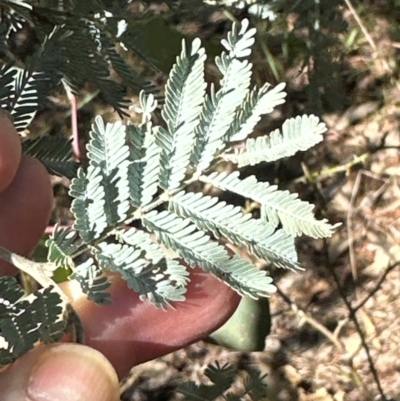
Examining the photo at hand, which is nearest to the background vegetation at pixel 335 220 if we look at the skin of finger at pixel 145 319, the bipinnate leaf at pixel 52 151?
the skin of finger at pixel 145 319

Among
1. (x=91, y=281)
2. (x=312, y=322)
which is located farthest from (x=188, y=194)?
(x=312, y=322)

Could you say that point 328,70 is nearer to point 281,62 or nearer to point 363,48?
point 281,62

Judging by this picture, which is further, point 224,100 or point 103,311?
point 103,311

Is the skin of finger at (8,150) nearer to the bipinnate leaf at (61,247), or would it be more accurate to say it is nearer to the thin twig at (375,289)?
the bipinnate leaf at (61,247)

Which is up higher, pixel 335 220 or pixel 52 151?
pixel 52 151

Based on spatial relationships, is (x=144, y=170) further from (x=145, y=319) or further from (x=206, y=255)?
(x=145, y=319)

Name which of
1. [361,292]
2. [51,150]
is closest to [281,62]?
[361,292]

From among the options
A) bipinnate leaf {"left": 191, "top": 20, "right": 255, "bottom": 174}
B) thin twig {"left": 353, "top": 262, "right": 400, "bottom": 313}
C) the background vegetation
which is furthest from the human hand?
thin twig {"left": 353, "top": 262, "right": 400, "bottom": 313}
